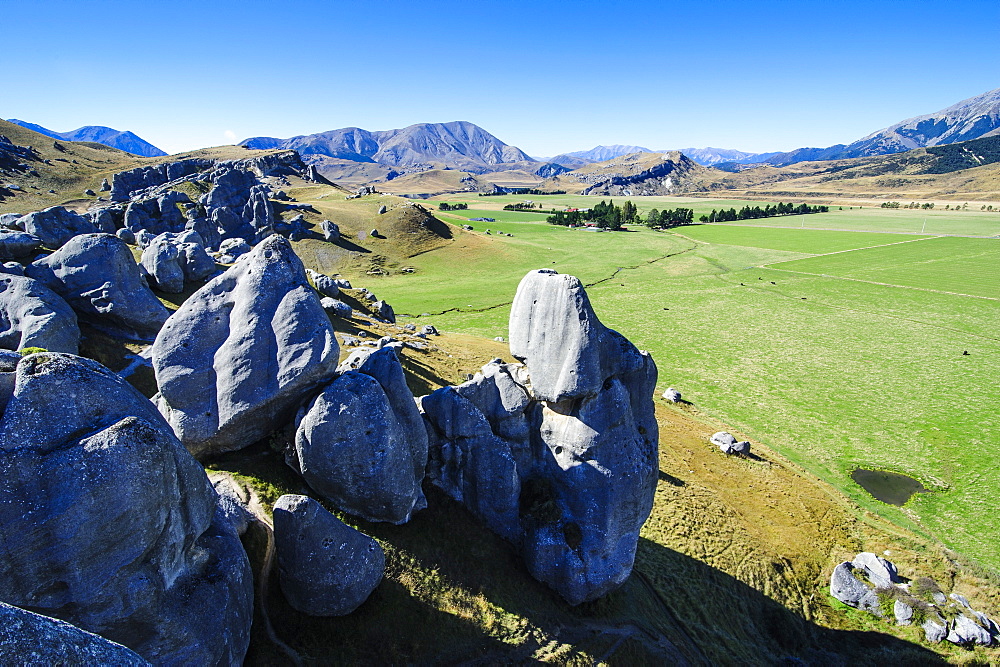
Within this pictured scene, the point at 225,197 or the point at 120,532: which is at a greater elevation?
the point at 225,197

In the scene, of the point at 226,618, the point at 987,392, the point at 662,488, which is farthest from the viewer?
the point at 987,392

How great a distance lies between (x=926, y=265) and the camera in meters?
103

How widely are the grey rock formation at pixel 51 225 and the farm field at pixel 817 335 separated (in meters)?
36.2

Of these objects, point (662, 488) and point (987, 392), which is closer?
point (662, 488)

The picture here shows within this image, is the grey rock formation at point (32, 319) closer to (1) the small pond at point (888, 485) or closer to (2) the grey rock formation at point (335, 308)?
(2) the grey rock formation at point (335, 308)

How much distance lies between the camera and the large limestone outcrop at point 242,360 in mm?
15984

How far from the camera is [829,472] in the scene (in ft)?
103

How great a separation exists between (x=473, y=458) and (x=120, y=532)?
37.6 ft

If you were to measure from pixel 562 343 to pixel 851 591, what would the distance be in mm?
19116

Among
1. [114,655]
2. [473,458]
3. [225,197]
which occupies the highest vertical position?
[225,197]

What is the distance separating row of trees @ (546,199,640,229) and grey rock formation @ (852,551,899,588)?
143 meters

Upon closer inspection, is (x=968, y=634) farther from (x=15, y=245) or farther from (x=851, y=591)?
(x=15, y=245)

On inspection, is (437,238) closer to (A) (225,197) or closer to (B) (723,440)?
(A) (225,197)

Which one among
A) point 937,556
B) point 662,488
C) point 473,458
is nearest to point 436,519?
point 473,458
